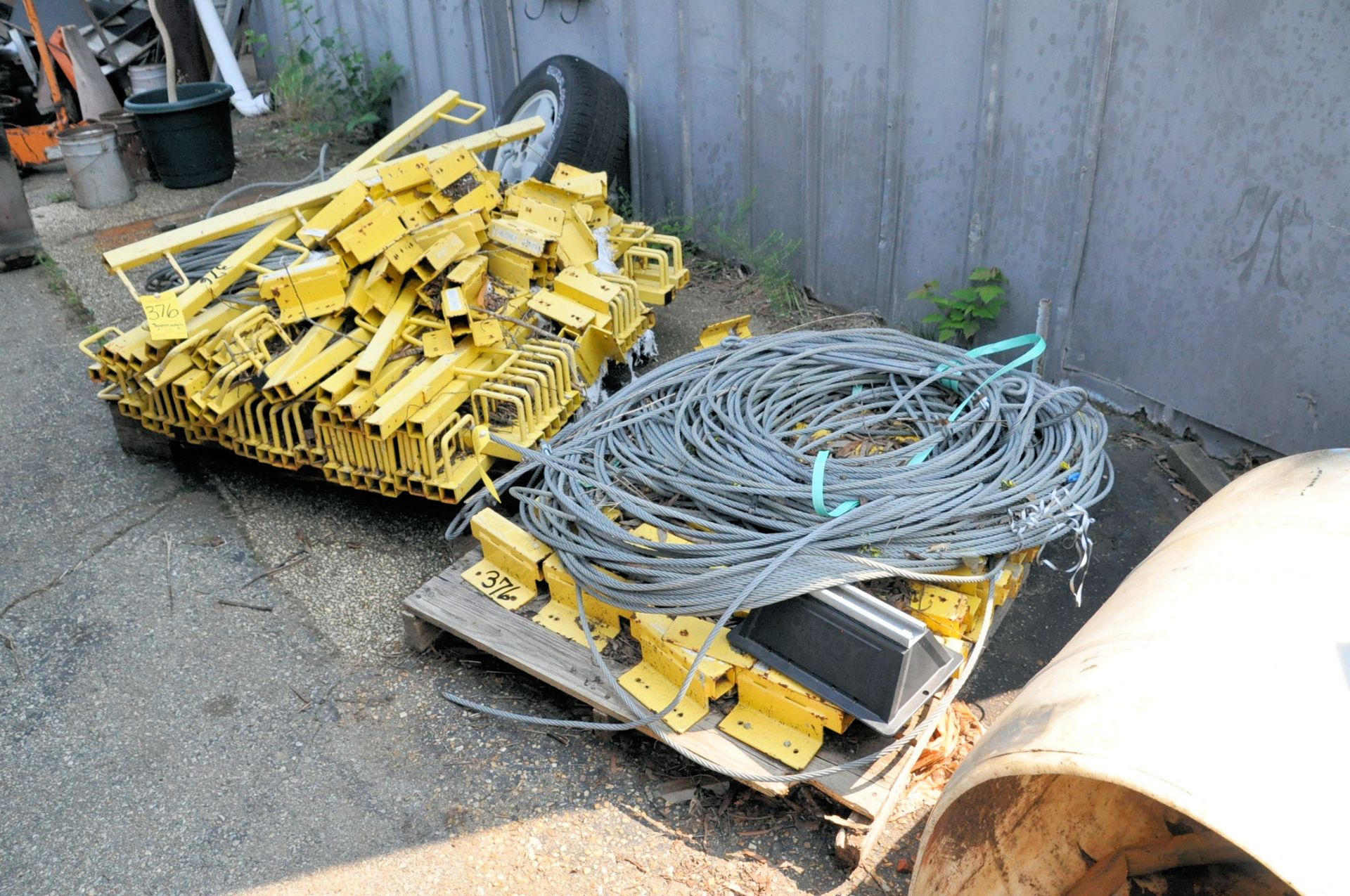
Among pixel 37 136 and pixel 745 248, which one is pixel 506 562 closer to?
pixel 745 248

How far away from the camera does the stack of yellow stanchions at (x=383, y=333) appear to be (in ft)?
11.2

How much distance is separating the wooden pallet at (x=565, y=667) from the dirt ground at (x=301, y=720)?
176mm

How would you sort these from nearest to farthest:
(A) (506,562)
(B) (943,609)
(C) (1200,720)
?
(C) (1200,720)
(B) (943,609)
(A) (506,562)

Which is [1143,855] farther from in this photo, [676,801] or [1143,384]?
[1143,384]

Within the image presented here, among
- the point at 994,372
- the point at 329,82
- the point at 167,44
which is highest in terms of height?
the point at 167,44

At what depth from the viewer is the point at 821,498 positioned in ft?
9.30

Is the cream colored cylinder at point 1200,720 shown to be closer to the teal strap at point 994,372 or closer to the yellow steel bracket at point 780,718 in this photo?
the yellow steel bracket at point 780,718

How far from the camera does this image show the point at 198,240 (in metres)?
3.72

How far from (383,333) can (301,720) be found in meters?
1.39

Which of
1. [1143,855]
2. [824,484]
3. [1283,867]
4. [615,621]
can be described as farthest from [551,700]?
[1283,867]

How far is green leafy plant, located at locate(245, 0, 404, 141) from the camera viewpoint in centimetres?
788

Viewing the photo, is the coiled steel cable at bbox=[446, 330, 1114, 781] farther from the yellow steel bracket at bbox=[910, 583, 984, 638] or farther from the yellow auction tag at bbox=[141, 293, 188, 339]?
the yellow auction tag at bbox=[141, 293, 188, 339]

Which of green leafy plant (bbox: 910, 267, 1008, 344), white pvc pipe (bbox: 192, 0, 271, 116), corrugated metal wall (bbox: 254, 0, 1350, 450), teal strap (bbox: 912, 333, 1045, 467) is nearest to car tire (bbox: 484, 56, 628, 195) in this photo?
corrugated metal wall (bbox: 254, 0, 1350, 450)

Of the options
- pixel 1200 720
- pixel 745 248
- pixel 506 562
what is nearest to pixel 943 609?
pixel 1200 720
